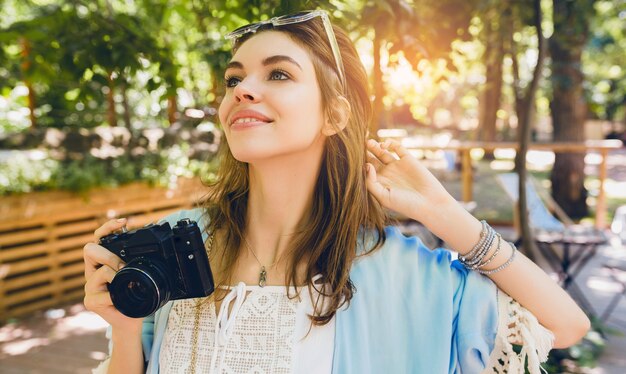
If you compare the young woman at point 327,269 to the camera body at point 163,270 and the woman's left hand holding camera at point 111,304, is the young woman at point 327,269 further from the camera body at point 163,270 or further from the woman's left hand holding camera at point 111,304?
the camera body at point 163,270

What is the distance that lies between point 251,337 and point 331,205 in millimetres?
425

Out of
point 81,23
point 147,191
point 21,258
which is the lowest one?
point 21,258

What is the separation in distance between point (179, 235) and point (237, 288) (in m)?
0.25

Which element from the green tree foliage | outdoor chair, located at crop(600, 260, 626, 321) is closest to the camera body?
outdoor chair, located at crop(600, 260, 626, 321)

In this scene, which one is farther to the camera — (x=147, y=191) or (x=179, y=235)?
(x=147, y=191)

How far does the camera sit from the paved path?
3979 millimetres

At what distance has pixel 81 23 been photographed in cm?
258

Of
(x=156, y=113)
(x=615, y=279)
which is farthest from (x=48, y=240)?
(x=615, y=279)

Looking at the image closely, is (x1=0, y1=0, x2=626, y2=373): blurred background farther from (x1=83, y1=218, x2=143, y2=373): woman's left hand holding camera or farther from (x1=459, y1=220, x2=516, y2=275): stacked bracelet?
(x1=83, y1=218, x2=143, y2=373): woman's left hand holding camera

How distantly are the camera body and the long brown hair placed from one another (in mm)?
214

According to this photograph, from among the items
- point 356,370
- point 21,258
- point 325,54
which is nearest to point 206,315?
point 356,370

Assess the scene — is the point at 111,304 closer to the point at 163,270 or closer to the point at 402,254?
the point at 163,270

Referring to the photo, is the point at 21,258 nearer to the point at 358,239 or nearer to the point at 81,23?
the point at 81,23

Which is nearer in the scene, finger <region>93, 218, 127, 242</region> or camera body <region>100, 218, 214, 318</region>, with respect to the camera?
camera body <region>100, 218, 214, 318</region>
